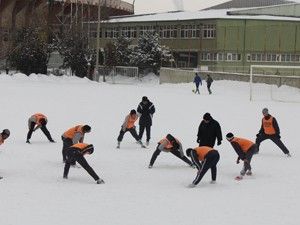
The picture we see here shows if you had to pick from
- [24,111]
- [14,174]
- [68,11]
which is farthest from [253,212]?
[68,11]

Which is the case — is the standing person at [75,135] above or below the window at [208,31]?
below

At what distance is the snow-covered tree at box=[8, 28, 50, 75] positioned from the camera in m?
53.9

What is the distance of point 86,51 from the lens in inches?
2283

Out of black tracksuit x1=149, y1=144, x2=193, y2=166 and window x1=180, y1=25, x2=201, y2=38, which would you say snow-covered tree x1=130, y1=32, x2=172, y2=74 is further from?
black tracksuit x1=149, y1=144, x2=193, y2=166

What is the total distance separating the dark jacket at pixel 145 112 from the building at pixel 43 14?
45299mm

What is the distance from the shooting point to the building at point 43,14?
211 ft

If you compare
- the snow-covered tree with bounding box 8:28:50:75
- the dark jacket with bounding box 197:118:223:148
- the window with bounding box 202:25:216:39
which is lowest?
the dark jacket with bounding box 197:118:223:148

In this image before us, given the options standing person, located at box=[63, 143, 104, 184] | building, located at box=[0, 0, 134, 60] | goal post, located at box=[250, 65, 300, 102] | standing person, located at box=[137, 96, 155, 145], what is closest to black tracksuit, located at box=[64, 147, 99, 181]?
standing person, located at box=[63, 143, 104, 184]

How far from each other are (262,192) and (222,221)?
2625 millimetres

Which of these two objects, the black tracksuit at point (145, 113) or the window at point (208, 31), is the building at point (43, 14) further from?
the black tracksuit at point (145, 113)

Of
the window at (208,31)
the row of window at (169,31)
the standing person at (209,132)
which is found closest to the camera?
the standing person at (209,132)

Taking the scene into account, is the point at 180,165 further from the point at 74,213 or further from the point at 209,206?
the point at 74,213

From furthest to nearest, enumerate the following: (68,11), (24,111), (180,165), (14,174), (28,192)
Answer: (68,11)
(24,111)
(180,165)
(14,174)
(28,192)

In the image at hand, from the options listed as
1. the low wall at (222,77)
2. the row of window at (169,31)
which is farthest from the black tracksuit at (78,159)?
the row of window at (169,31)
